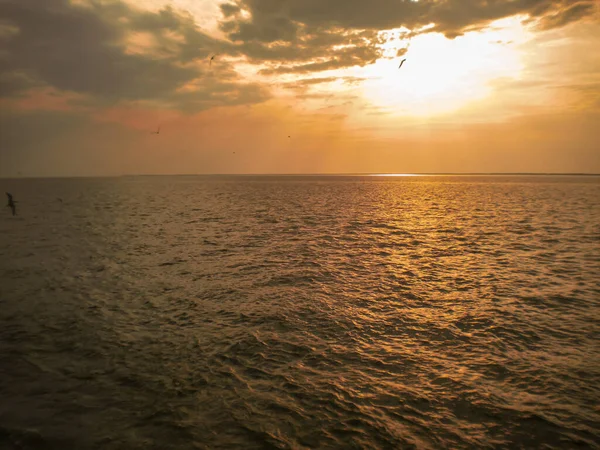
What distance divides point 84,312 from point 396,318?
16.3 meters

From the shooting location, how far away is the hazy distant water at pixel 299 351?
984 cm

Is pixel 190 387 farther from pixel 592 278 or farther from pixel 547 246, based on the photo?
pixel 547 246

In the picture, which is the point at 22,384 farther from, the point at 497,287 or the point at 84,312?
the point at 497,287

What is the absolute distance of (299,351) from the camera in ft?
47.5

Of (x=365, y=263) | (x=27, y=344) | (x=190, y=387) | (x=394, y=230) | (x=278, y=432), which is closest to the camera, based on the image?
(x=278, y=432)

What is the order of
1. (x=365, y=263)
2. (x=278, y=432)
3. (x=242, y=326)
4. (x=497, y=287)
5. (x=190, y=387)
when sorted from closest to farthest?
(x=278, y=432) < (x=190, y=387) < (x=242, y=326) < (x=497, y=287) < (x=365, y=263)

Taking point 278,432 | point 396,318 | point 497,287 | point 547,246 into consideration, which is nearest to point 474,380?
point 396,318

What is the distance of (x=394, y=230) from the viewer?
48.5 metres

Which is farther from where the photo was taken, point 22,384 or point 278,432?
point 22,384

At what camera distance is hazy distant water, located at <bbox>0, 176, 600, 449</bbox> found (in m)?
9.84

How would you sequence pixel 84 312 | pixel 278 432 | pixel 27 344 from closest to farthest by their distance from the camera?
pixel 278 432 < pixel 27 344 < pixel 84 312

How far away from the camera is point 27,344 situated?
48.5ft

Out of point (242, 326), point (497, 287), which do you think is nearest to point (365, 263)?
point (497, 287)

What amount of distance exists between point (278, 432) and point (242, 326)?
7594mm
